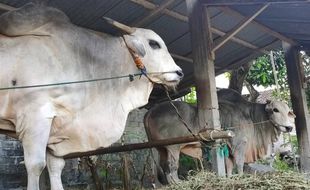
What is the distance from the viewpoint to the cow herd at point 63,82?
376 centimetres

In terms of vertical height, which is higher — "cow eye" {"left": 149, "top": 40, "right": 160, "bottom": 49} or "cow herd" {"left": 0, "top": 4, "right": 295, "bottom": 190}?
"cow eye" {"left": 149, "top": 40, "right": 160, "bottom": 49}

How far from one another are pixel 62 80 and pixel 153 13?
1839mm

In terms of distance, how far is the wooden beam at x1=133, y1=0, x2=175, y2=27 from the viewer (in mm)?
5255

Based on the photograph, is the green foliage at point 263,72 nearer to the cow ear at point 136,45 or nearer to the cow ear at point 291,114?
the cow ear at point 291,114

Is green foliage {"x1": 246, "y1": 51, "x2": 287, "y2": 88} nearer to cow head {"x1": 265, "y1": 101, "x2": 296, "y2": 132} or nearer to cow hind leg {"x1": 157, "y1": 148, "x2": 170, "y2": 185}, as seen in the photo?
cow head {"x1": 265, "y1": 101, "x2": 296, "y2": 132}

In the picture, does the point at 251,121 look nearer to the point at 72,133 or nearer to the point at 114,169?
the point at 114,169

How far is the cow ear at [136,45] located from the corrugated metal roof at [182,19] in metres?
0.73

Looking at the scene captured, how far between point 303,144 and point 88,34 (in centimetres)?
407

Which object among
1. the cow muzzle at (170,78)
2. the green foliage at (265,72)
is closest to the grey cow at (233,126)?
the cow muzzle at (170,78)

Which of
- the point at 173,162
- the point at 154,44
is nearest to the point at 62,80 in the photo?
the point at 154,44

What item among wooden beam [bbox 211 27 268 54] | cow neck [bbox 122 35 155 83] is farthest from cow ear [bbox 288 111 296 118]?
cow neck [bbox 122 35 155 83]

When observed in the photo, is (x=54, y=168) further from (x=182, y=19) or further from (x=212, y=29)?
(x=212, y=29)

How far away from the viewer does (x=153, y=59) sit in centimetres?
465

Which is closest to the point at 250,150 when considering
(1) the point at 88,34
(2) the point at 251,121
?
(2) the point at 251,121
